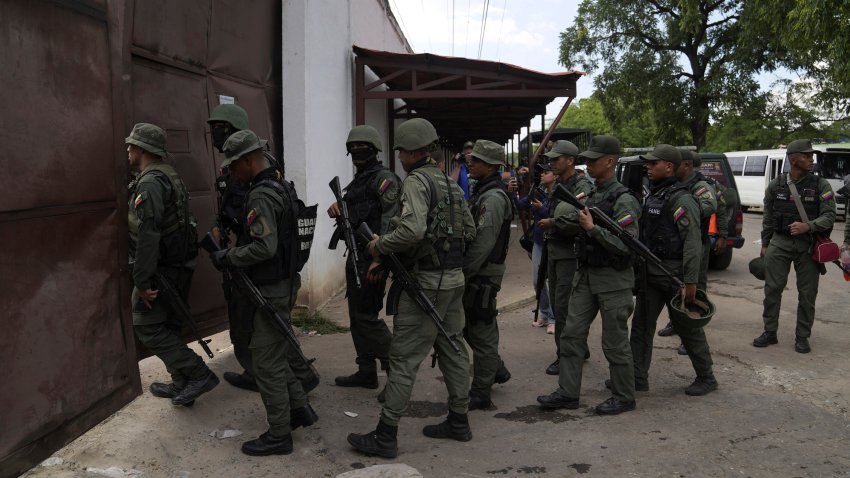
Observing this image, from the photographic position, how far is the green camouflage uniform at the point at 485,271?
410 cm

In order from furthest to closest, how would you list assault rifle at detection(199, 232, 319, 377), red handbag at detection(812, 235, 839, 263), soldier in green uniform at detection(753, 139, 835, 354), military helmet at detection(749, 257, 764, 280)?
military helmet at detection(749, 257, 764, 280) → soldier in green uniform at detection(753, 139, 835, 354) → red handbag at detection(812, 235, 839, 263) → assault rifle at detection(199, 232, 319, 377)

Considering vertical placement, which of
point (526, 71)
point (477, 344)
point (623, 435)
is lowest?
point (623, 435)

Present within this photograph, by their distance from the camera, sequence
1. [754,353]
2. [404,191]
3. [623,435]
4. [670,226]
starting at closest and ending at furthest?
[404,191], [623,435], [670,226], [754,353]

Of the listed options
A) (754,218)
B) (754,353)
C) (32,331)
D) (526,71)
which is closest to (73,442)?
(32,331)

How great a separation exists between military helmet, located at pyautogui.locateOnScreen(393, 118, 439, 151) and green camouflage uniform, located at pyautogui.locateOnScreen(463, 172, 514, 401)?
2.09 feet

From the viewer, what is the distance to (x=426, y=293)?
3.66 meters

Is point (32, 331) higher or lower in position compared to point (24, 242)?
lower

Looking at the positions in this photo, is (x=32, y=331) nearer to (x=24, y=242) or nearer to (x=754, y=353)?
(x=24, y=242)

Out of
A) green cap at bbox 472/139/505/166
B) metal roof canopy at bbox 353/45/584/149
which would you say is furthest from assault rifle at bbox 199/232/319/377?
metal roof canopy at bbox 353/45/584/149

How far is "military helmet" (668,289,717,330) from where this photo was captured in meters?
4.34

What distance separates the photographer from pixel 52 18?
127 inches

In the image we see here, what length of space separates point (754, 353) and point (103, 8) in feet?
18.1

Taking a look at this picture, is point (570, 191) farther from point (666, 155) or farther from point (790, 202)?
point (790, 202)

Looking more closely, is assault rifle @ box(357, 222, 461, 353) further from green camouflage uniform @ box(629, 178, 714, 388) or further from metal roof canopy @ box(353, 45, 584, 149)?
metal roof canopy @ box(353, 45, 584, 149)
